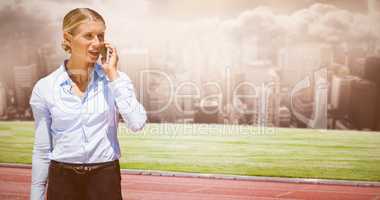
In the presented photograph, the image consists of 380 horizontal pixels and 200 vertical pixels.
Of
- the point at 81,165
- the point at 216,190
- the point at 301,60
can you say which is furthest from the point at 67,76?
the point at 301,60

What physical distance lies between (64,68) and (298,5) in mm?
3299

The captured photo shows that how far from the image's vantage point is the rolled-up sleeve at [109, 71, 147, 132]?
2195mm

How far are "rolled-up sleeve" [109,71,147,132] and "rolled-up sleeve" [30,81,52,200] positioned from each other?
0.29 metres

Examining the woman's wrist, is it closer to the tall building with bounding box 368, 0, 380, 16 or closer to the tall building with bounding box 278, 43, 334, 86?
the tall building with bounding box 278, 43, 334, 86

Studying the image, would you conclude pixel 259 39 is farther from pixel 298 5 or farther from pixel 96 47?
pixel 96 47

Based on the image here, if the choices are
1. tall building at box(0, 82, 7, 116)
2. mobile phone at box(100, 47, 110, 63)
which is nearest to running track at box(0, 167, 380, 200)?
tall building at box(0, 82, 7, 116)

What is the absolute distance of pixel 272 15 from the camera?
205 inches

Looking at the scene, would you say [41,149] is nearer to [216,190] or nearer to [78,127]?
[78,127]

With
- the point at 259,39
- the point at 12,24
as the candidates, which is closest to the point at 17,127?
the point at 12,24

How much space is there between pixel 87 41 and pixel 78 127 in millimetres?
478

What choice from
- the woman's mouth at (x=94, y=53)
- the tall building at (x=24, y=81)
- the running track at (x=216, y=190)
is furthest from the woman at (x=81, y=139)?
the tall building at (x=24, y=81)

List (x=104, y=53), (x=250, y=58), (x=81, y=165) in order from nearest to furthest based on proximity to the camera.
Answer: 1. (x=81, y=165)
2. (x=104, y=53)
3. (x=250, y=58)

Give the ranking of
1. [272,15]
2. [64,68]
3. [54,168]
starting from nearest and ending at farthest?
[54,168], [64,68], [272,15]

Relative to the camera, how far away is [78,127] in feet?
7.31
